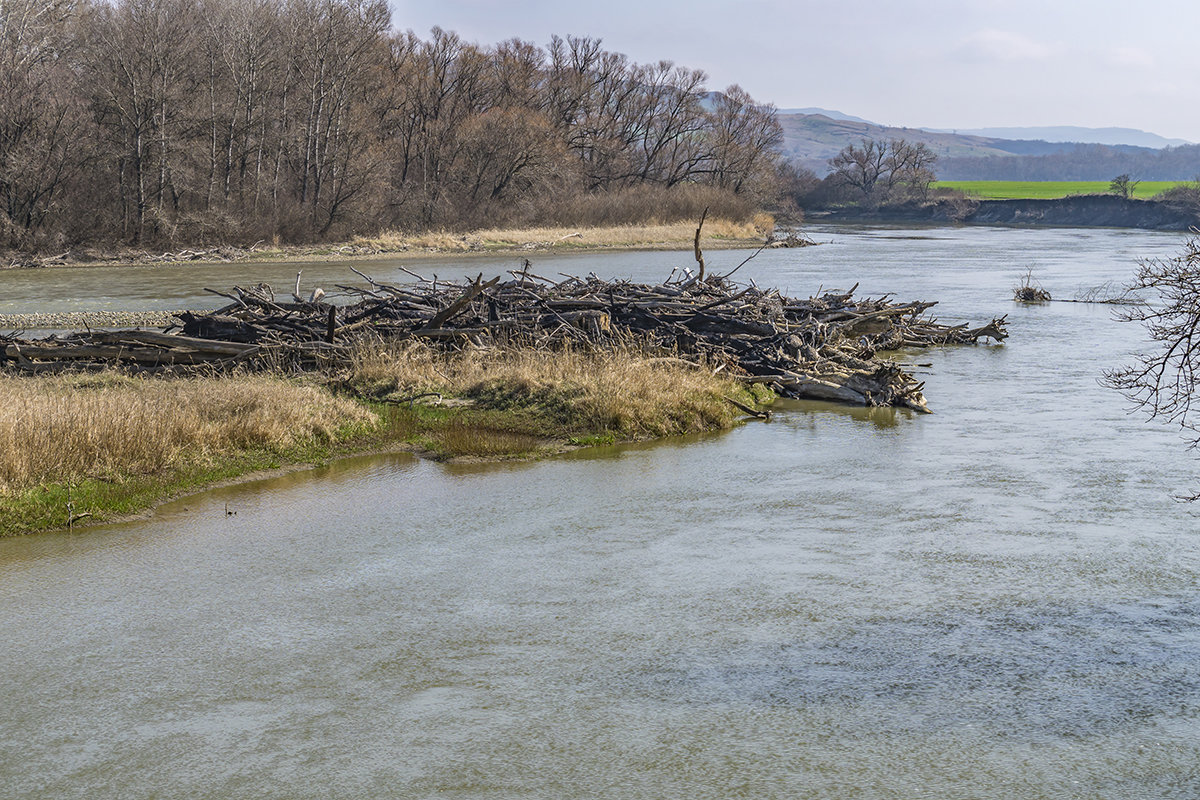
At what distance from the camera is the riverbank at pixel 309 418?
1056 centimetres

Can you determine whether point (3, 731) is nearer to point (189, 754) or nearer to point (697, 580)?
point (189, 754)

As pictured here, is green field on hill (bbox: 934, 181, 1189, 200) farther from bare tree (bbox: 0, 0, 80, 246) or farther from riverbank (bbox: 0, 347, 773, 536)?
riverbank (bbox: 0, 347, 773, 536)

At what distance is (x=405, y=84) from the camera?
67.9 meters

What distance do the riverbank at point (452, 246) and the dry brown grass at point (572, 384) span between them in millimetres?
32469

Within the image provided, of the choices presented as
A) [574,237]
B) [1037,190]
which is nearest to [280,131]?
[574,237]

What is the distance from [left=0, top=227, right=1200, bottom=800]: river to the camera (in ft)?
18.6

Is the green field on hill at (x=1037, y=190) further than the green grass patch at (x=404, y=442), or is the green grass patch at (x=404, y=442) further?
the green field on hill at (x=1037, y=190)

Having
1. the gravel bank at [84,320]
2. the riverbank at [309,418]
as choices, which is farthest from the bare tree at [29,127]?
the riverbank at [309,418]

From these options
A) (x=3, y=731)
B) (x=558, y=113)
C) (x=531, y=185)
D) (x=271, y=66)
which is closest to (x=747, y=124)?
(x=558, y=113)

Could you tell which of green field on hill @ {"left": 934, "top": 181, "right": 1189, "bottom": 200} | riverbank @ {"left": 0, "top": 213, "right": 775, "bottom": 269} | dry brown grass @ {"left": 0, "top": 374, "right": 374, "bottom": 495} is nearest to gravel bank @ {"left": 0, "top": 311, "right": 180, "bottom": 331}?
dry brown grass @ {"left": 0, "top": 374, "right": 374, "bottom": 495}

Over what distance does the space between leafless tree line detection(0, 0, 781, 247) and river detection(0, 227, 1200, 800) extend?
3988 centimetres

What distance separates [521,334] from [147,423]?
7.37 m

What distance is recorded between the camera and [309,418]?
13.1 meters

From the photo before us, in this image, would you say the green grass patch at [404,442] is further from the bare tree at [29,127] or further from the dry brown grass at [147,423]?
the bare tree at [29,127]
